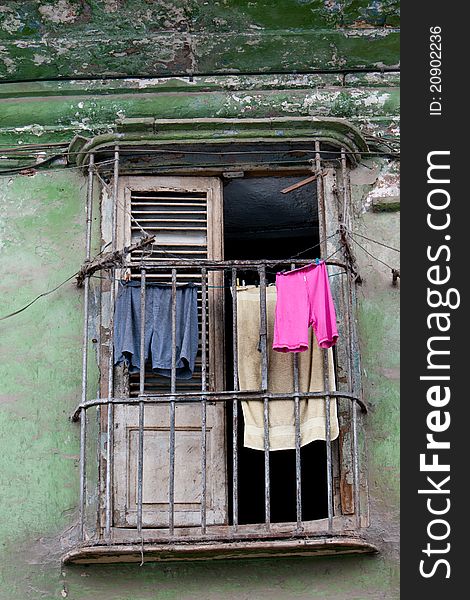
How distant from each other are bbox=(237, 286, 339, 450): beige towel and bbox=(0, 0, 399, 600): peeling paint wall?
397 millimetres

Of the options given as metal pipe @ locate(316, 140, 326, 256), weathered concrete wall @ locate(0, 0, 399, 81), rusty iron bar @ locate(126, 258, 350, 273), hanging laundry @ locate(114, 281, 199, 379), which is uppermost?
weathered concrete wall @ locate(0, 0, 399, 81)

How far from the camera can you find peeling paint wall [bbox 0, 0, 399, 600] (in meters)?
7.82

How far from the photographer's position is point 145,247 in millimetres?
8258

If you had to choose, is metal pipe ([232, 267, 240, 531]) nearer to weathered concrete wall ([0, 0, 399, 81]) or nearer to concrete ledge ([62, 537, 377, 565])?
concrete ledge ([62, 537, 377, 565])

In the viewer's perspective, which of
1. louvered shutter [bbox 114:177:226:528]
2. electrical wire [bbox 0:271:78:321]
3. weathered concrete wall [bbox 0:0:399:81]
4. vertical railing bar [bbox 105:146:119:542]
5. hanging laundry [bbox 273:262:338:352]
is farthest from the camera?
weathered concrete wall [bbox 0:0:399:81]

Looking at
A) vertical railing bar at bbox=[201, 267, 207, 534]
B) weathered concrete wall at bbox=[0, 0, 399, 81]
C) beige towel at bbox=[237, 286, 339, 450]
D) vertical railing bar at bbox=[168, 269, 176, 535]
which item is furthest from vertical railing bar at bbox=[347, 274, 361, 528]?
weathered concrete wall at bbox=[0, 0, 399, 81]

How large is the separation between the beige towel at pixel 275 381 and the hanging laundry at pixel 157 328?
33 cm

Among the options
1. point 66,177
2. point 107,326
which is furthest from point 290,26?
point 107,326

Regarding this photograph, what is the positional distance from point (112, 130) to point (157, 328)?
1.69 meters

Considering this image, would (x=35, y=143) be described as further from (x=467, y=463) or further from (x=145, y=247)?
(x=467, y=463)

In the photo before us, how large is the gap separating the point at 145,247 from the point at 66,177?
0.92 meters

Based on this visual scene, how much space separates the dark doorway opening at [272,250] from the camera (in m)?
9.17

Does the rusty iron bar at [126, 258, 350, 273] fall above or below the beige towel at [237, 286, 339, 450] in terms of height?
above

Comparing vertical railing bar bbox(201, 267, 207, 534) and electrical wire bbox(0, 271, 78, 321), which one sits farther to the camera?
electrical wire bbox(0, 271, 78, 321)
